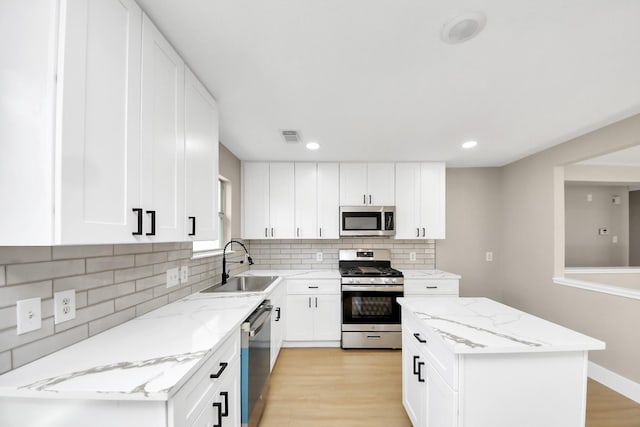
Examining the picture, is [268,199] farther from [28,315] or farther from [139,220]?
[28,315]

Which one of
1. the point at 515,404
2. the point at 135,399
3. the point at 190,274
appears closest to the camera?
the point at 135,399

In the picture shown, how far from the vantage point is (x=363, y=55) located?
147 centimetres

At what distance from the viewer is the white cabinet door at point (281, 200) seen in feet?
12.1

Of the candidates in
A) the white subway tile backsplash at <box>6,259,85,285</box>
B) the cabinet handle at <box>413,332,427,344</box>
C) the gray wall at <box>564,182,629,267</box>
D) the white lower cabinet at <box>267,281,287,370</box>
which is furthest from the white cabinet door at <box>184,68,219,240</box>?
the gray wall at <box>564,182,629,267</box>

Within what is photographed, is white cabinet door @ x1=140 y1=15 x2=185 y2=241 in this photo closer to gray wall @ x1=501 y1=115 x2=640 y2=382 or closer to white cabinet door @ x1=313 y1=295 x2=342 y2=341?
white cabinet door @ x1=313 y1=295 x2=342 y2=341

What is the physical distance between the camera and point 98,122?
3.05 ft

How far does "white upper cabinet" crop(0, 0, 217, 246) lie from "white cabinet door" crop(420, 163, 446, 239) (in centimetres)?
330

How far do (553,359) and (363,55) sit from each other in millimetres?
1732

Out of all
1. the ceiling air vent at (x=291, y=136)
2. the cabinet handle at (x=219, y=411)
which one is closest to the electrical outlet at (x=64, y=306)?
the cabinet handle at (x=219, y=411)

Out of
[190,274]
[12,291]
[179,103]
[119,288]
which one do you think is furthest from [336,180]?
[12,291]

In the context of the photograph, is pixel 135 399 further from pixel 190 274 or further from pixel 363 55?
pixel 363 55

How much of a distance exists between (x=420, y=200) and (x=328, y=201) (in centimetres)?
122

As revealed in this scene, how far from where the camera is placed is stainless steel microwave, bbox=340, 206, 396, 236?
3.59 meters

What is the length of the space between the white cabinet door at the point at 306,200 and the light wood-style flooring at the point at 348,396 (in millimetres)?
1488
